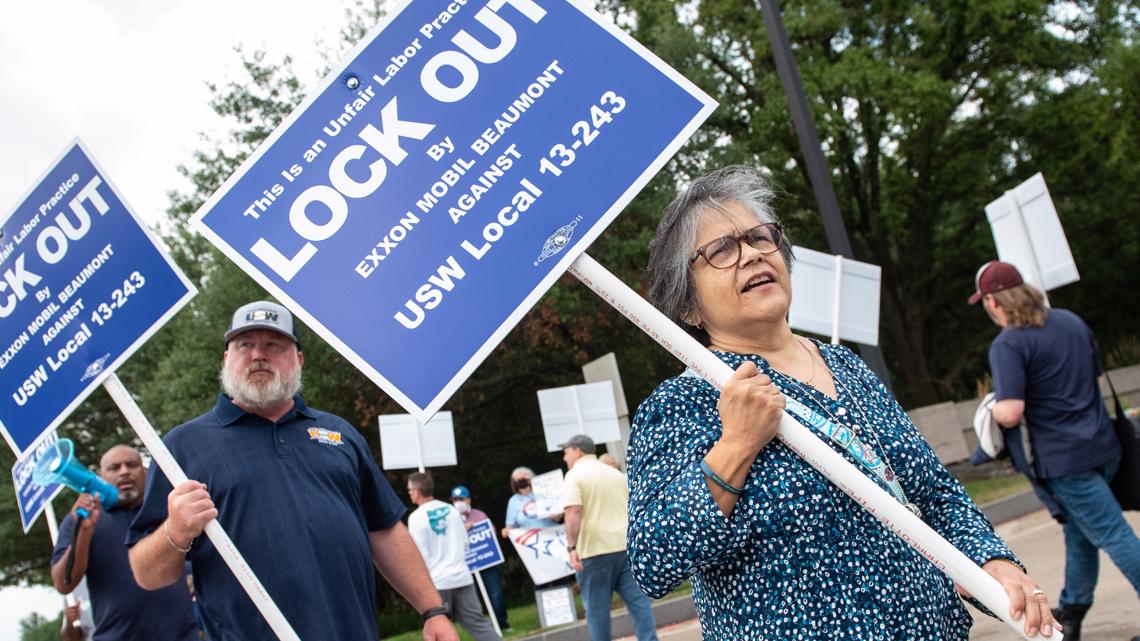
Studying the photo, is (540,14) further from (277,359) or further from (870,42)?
(870,42)

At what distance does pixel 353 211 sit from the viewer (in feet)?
8.13

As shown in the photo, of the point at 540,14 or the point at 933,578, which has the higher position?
the point at 540,14

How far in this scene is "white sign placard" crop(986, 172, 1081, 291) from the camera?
9312 millimetres

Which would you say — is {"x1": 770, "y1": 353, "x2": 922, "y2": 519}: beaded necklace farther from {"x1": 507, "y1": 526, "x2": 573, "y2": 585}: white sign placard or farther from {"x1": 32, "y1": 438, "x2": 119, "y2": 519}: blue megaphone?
{"x1": 507, "y1": 526, "x2": 573, "y2": 585}: white sign placard

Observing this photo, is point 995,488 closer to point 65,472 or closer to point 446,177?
point 65,472

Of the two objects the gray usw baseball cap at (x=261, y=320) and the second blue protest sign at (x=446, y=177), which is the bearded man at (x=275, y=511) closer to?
the gray usw baseball cap at (x=261, y=320)

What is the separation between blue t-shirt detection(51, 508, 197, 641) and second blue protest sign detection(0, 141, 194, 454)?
1.84m

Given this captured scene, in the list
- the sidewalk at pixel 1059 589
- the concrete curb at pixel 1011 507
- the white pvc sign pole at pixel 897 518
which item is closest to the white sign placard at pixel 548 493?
the concrete curb at pixel 1011 507

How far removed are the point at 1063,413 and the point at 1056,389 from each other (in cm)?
13

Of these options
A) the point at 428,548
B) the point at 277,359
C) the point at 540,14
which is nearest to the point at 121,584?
the point at 277,359

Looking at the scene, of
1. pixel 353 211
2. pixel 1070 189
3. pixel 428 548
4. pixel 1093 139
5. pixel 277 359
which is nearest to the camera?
pixel 353 211

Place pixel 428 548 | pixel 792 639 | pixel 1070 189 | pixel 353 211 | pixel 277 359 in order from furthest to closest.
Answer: pixel 1070 189, pixel 428 548, pixel 277 359, pixel 353 211, pixel 792 639

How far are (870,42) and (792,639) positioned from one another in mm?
23314

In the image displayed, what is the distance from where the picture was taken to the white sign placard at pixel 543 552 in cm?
1309
